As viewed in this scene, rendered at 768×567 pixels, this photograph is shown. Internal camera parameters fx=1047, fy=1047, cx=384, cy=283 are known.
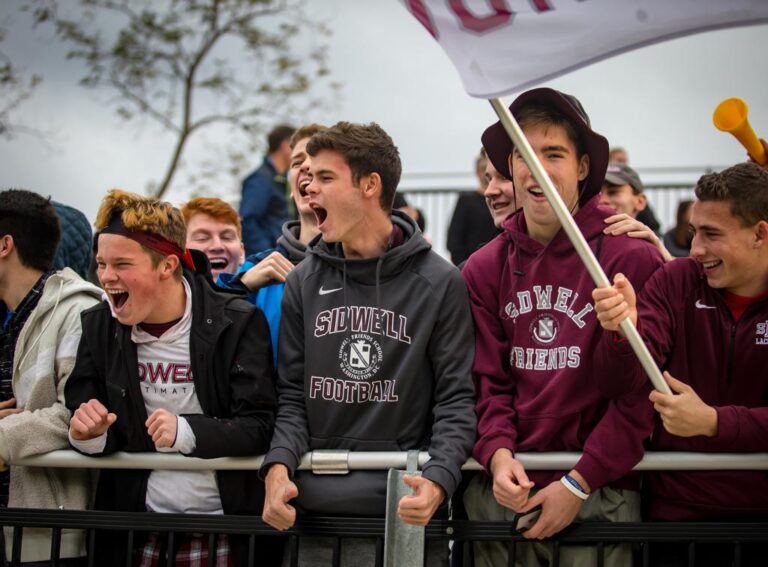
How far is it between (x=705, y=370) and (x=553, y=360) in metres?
0.54

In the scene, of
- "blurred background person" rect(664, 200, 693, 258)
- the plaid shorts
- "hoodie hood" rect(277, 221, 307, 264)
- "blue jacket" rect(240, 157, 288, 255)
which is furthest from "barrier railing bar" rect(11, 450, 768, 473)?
"blurred background person" rect(664, 200, 693, 258)

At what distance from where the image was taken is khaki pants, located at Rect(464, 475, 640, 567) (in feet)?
12.0

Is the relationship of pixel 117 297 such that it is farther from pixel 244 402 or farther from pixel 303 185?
pixel 303 185

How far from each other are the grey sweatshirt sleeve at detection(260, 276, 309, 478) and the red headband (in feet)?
1.59

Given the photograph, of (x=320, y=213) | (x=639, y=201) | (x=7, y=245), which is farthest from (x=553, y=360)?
(x=639, y=201)

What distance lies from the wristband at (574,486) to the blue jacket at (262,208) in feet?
16.5

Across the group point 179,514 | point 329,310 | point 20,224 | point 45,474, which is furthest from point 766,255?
point 20,224

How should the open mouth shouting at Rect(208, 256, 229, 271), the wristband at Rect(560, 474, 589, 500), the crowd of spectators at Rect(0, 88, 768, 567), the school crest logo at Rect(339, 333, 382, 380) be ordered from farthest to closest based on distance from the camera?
1. the open mouth shouting at Rect(208, 256, 229, 271)
2. the school crest logo at Rect(339, 333, 382, 380)
3. the crowd of spectators at Rect(0, 88, 768, 567)
4. the wristband at Rect(560, 474, 589, 500)

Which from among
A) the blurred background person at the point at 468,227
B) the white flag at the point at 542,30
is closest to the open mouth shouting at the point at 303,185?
the white flag at the point at 542,30

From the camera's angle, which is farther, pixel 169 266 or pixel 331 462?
pixel 169 266

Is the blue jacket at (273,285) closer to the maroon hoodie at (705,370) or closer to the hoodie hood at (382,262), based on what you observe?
the hoodie hood at (382,262)

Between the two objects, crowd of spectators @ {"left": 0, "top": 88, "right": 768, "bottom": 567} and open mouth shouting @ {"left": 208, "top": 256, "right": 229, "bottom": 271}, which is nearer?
crowd of spectators @ {"left": 0, "top": 88, "right": 768, "bottom": 567}

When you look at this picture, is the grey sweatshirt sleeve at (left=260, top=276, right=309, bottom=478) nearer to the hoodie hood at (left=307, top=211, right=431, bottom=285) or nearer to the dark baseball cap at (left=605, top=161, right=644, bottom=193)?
the hoodie hood at (left=307, top=211, right=431, bottom=285)

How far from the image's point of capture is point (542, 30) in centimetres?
327
